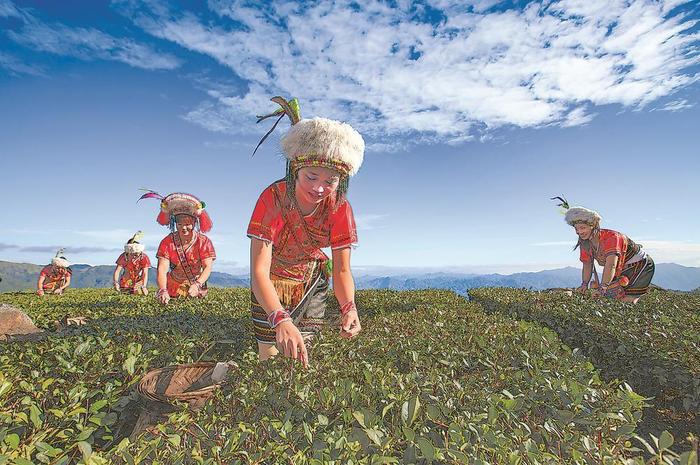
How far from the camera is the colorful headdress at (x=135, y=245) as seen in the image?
11.4 metres

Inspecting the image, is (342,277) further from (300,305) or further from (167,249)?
(167,249)

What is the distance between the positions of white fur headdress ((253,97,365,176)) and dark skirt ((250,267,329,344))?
1127 mm

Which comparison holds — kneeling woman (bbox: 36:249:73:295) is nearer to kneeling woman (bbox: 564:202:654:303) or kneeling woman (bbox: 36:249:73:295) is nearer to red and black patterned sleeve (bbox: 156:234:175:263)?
red and black patterned sleeve (bbox: 156:234:175:263)

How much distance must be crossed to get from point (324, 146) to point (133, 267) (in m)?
10.3

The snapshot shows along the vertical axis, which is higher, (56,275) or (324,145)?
(324,145)

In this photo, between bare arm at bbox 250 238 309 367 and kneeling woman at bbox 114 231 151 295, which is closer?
bare arm at bbox 250 238 309 367

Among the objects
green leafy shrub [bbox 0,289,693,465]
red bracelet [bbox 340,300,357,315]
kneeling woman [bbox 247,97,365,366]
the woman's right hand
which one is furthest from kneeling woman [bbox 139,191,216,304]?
the woman's right hand

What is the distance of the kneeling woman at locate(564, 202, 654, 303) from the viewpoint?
763 cm

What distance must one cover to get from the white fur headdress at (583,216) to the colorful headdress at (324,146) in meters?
6.12

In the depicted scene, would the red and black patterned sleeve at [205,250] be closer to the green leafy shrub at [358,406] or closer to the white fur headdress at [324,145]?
the green leafy shrub at [358,406]

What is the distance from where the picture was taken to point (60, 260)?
43.0ft

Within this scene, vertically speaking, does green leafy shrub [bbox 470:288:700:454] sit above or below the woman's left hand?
below

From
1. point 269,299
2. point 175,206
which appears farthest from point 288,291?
point 175,206

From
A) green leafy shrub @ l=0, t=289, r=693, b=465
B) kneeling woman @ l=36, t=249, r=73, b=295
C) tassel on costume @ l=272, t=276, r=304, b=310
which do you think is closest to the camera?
green leafy shrub @ l=0, t=289, r=693, b=465
